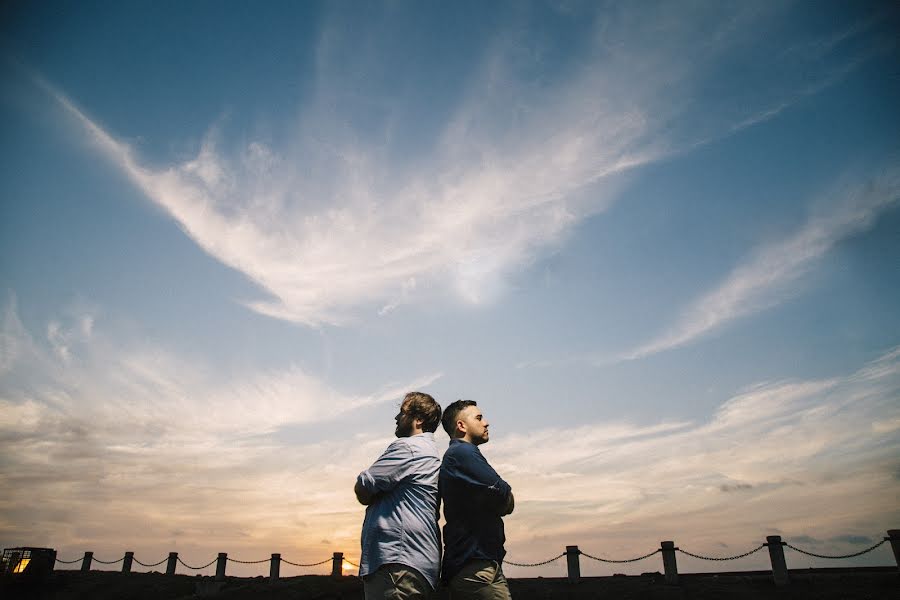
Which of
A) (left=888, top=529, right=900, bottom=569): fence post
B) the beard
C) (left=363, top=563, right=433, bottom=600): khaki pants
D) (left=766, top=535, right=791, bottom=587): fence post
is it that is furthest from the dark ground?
the beard

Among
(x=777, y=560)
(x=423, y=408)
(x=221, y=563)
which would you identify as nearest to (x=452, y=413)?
(x=423, y=408)

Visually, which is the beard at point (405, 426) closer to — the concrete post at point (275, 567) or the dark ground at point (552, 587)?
the dark ground at point (552, 587)

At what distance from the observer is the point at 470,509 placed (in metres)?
3.52

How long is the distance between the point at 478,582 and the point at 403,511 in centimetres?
66

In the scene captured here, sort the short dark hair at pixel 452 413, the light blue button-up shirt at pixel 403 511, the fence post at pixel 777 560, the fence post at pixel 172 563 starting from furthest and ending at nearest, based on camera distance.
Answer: the fence post at pixel 172 563 → the fence post at pixel 777 560 → the short dark hair at pixel 452 413 → the light blue button-up shirt at pixel 403 511

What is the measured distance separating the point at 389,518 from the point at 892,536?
10.7 meters

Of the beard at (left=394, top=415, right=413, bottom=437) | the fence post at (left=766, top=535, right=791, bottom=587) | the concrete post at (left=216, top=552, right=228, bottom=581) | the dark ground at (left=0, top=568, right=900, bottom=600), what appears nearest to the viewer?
the beard at (left=394, top=415, right=413, bottom=437)

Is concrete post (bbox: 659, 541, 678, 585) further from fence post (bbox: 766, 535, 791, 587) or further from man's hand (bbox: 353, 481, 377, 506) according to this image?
man's hand (bbox: 353, 481, 377, 506)

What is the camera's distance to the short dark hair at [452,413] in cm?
409

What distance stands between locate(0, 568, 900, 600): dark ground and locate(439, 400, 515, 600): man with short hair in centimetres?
40

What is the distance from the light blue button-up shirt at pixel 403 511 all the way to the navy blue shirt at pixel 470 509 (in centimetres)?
13

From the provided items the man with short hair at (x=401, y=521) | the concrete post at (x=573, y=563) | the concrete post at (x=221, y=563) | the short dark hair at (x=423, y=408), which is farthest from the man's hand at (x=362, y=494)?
the concrete post at (x=221, y=563)

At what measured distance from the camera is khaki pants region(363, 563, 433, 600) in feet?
9.86

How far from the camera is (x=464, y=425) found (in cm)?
404
